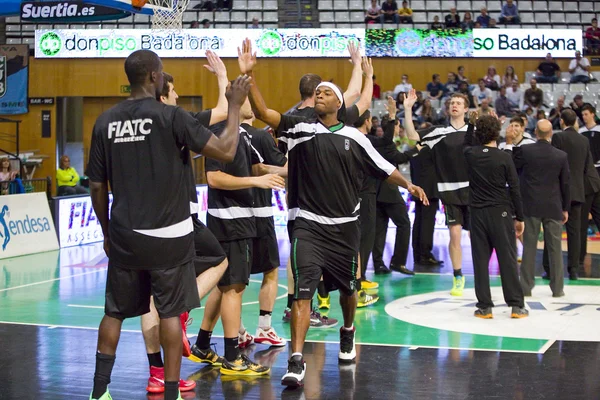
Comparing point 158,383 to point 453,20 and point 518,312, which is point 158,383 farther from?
point 453,20

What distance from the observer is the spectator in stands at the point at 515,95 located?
846 inches

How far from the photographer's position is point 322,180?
19.8 feet

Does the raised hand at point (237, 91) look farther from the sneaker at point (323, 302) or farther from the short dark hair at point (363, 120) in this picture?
the short dark hair at point (363, 120)

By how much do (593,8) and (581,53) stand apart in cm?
270

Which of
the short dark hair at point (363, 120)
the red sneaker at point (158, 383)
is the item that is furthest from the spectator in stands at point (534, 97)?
the red sneaker at point (158, 383)

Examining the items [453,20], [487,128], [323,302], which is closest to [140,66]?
[323,302]

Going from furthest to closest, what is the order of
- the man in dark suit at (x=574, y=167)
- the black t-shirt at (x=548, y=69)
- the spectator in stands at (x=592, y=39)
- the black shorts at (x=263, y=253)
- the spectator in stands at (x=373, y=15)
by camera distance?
the spectator in stands at (x=373, y=15) < the spectator in stands at (x=592, y=39) < the black t-shirt at (x=548, y=69) < the man in dark suit at (x=574, y=167) < the black shorts at (x=263, y=253)

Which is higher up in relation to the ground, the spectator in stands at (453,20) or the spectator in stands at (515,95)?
the spectator in stands at (453,20)

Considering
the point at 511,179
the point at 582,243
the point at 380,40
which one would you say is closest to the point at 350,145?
the point at 511,179

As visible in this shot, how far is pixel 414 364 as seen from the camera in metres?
6.42

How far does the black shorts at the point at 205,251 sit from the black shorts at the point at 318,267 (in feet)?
1.82

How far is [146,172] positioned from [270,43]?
1899 cm

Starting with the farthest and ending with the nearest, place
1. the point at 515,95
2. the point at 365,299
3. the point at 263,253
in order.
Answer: the point at 515,95 → the point at 365,299 → the point at 263,253

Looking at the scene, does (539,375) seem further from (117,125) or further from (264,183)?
(117,125)
